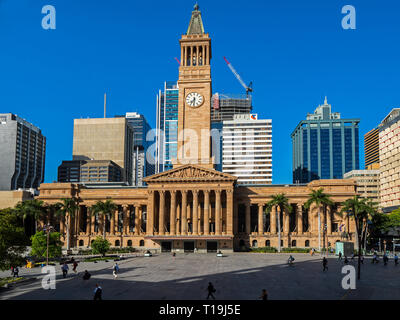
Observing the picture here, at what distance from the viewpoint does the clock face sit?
384ft

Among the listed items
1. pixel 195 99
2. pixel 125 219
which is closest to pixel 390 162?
pixel 195 99

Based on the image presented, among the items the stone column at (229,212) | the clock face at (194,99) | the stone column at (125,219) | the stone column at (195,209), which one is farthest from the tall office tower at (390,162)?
the stone column at (125,219)

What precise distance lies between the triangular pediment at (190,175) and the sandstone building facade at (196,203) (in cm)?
25

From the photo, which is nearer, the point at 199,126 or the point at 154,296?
the point at 154,296

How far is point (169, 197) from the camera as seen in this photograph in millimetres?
112750

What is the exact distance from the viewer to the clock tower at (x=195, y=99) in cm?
11494

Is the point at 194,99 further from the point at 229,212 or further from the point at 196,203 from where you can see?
the point at 229,212

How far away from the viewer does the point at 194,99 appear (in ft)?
386

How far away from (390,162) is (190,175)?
3865 inches

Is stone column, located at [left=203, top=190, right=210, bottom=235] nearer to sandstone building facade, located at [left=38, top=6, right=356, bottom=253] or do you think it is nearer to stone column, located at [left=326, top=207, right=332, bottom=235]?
sandstone building facade, located at [left=38, top=6, right=356, bottom=253]

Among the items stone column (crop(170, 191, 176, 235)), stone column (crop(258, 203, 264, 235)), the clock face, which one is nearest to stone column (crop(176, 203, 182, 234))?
stone column (crop(170, 191, 176, 235))

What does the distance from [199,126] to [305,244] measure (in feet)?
138

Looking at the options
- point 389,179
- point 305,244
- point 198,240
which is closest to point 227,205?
point 198,240
